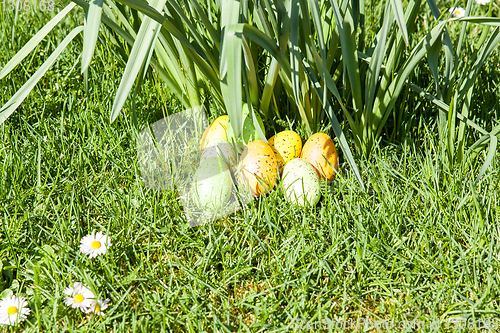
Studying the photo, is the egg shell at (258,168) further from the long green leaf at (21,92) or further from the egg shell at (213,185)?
the long green leaf at (21,92)

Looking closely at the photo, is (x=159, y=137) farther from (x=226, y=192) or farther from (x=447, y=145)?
(x=447, y=145)

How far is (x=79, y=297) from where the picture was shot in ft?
4.18

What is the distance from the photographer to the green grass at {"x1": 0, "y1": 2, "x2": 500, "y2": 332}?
51.0 inches

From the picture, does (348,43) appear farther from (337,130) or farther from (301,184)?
(301,184)

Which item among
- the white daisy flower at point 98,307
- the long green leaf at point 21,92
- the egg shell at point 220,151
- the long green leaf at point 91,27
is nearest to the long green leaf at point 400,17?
the egg shell at point 220,151

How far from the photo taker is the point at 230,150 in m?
1.63

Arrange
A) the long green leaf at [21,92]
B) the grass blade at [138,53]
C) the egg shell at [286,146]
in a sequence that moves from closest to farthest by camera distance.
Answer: the grass blade at [138,53] → the long green leaf at [21,92] → the egg shell at [286,146]

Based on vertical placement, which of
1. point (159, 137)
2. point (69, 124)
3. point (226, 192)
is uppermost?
point (69, 124)

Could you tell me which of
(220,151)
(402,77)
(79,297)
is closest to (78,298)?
(79,297)

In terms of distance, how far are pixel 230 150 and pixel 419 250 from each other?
794 mm

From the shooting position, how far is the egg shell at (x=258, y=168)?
5.10ft

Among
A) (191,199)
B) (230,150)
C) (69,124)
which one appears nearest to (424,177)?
(230,150)

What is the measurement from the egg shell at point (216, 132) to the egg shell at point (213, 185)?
181 mm

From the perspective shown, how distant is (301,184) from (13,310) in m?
1.04
